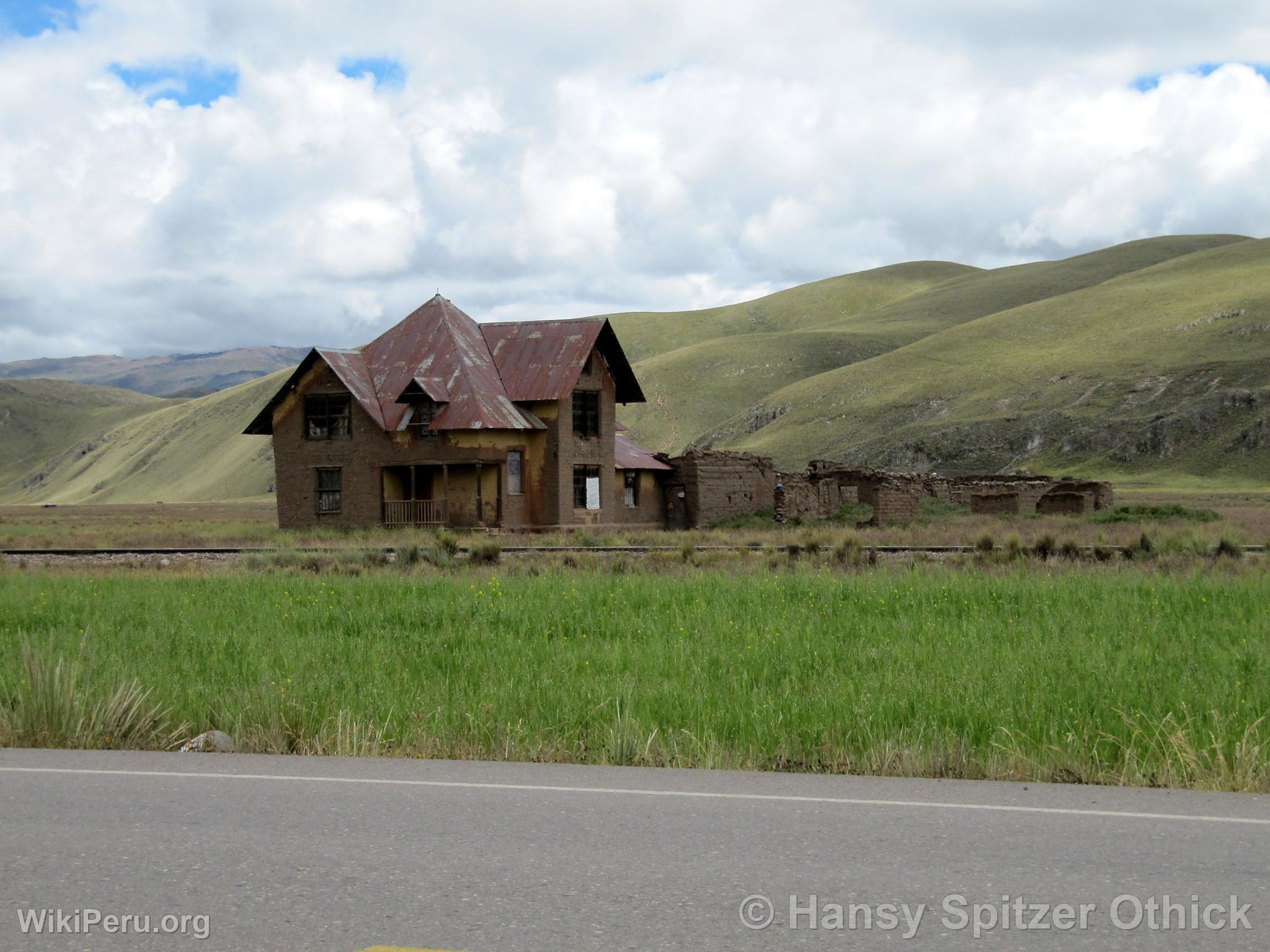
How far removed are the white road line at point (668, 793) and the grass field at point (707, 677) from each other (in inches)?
40.8

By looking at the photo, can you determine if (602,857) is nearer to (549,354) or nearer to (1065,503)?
(549,354)

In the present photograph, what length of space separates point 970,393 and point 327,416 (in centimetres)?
7129

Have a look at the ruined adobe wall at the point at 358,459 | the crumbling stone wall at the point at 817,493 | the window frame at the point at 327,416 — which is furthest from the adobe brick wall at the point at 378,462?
the crumbling stone wall at the point at 817,493

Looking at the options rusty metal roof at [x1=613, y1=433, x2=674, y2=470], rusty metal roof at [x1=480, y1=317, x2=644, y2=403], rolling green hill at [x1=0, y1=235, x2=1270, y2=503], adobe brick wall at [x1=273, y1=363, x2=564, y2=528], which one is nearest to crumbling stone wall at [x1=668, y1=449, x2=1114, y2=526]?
rusty metal roof at [x1=613, y1=433, x2=674, y2=470]

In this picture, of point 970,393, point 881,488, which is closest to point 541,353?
point 881,488

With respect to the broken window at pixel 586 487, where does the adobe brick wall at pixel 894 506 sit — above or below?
below

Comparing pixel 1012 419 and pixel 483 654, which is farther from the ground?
pixel 1012 419

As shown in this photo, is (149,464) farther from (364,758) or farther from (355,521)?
(364,758)

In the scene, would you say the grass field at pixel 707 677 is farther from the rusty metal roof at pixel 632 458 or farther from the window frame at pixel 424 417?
the rusty metal roof at pixel 632 458

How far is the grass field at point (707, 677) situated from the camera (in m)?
8.15

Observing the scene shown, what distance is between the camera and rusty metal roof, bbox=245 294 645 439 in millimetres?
41219

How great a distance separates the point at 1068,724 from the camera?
827cm

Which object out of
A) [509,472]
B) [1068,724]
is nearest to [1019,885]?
[1068,724]

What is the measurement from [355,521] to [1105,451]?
196 ft
